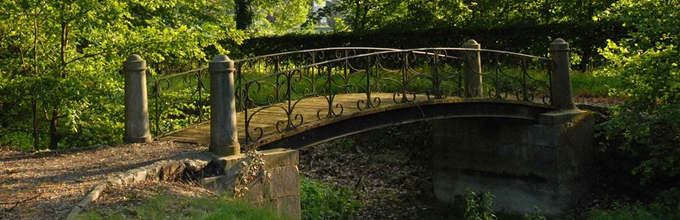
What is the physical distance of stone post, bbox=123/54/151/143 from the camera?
970 cm

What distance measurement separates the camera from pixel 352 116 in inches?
420

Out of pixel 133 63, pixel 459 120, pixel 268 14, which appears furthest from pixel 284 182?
pixel 268 14

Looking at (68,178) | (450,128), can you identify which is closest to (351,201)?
(450,128)

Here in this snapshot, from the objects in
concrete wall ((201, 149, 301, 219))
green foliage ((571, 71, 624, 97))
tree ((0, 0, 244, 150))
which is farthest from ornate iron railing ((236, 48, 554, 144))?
tree ((0, 0, 244, 150))

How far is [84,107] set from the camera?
1223 cm

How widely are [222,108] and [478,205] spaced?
5.63 metres

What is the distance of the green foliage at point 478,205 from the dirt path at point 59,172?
200 inches

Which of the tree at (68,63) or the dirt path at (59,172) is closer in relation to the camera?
the dirt path at (59,172)

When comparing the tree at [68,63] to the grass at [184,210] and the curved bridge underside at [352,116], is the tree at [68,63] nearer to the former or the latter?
the curved bridge underside at [352,116]

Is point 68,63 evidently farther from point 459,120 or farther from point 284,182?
point 459,120

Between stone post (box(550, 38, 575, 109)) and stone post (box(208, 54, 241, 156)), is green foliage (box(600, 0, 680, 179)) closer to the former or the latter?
stone post (box(550, 38, 575, 109))

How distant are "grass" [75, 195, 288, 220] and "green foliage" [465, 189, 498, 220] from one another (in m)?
5.50

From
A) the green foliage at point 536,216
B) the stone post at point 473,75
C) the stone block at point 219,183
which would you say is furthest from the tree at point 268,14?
the stone block at point 219,183

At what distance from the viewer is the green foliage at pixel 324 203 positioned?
13.4m
